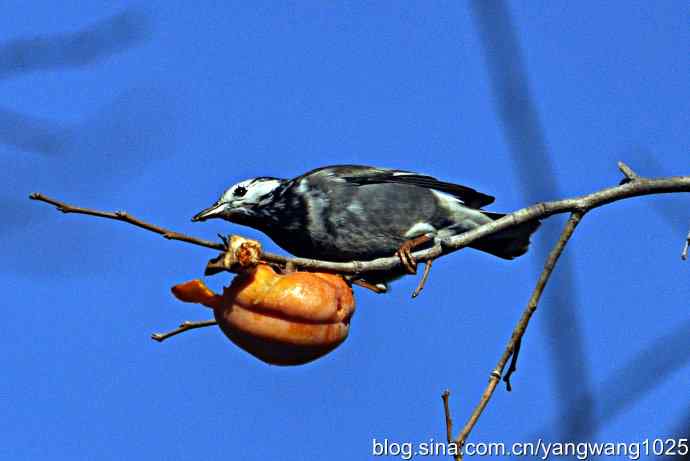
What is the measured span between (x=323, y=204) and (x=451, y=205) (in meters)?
0.89

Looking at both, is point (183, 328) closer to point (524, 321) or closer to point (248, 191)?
point (524, 321)

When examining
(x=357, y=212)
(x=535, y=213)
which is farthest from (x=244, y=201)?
(x=535, y=213)

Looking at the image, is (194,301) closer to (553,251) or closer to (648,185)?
(553,251)

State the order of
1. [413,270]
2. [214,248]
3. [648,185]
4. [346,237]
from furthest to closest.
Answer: [346,237] < [413,270] < [648,185] < [214,248]

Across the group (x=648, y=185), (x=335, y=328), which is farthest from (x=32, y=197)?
(x=648, y=185)

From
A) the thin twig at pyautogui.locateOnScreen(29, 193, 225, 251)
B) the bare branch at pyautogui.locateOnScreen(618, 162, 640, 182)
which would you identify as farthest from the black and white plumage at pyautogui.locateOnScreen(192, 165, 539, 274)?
the thin twig at pyautogui.locateOnScreen(29, 193, 225, 251)

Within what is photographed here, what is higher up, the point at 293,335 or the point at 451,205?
the point at 451,205

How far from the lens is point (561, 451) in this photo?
254cm

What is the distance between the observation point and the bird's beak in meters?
6.96

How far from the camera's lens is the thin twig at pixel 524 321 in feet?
10.1

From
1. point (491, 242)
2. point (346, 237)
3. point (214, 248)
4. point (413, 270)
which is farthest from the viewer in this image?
Answer: point (491, 242)

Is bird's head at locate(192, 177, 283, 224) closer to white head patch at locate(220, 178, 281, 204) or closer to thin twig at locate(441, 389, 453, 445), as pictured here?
white head patch at locate(220, 178, 281, 204)

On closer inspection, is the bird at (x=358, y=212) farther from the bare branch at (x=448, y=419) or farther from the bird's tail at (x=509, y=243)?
the bare branch at (x=448, y=419)

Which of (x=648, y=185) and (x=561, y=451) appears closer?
(x=561, y=451)
